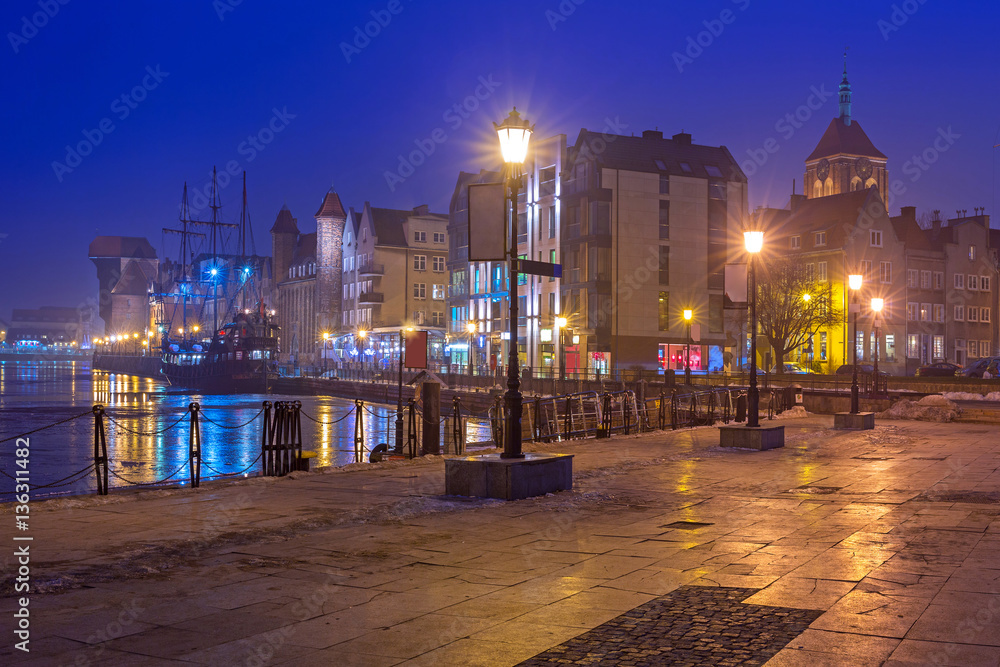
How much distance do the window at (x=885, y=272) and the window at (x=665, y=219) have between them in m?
19.9

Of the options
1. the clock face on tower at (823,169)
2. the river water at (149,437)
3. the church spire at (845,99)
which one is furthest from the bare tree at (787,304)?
the church spire at (845,99)

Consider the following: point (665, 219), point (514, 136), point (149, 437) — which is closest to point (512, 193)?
point (514, 136)

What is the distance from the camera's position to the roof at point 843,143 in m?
136

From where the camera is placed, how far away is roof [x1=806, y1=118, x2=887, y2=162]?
136 meters

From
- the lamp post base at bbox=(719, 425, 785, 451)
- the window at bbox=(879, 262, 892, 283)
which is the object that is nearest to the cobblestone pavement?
the lamp post base at bbox=(719, 425, 785, 451)

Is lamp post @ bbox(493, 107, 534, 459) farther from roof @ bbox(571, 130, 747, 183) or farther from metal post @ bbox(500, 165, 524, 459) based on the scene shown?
roof @ bbox(571, 130, 747, 183)

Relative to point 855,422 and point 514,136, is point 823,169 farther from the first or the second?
point 514,136

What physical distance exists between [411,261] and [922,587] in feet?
297

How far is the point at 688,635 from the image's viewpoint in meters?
5.94

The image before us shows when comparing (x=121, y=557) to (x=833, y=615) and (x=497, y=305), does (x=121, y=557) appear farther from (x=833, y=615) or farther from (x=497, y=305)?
(x=497, y=305)

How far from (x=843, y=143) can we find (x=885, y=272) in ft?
230

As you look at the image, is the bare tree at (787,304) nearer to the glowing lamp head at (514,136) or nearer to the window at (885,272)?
the window at (885,272)

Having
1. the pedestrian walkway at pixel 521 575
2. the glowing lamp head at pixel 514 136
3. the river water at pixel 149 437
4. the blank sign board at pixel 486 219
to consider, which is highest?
the glowing lamp head at pixel 514 136

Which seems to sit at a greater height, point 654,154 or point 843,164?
point 843,164
